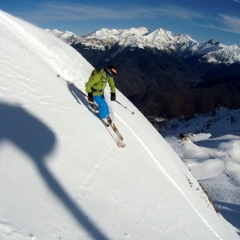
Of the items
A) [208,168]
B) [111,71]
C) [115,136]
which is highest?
[111,71]

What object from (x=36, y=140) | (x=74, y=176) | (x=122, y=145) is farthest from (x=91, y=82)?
(x=74, y=176)

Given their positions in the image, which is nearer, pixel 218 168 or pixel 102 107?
pixel 102 107

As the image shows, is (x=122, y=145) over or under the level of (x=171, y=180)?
over

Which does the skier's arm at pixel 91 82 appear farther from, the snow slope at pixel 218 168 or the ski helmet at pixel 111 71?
the snow slope at pixel 218 168

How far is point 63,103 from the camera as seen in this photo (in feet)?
46.8

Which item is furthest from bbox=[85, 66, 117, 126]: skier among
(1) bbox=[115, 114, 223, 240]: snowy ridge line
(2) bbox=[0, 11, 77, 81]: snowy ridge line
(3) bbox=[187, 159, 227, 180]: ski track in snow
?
(3) bbox=[187, 159, 227, 180]: ski track in snow

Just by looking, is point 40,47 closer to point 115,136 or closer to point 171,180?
point 115,136

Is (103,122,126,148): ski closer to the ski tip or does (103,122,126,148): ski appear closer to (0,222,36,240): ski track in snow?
the ski tip

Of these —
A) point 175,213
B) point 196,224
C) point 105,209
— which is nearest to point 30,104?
point 105,209

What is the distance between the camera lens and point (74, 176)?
384 inches

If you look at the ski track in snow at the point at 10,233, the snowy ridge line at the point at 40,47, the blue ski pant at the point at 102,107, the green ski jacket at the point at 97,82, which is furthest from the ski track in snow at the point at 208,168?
the ski track in snow at the point at 10,233

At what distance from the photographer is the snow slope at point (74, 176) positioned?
7.66 m

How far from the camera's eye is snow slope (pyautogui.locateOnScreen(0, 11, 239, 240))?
7656 mm

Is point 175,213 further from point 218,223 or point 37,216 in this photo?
point 37,216
